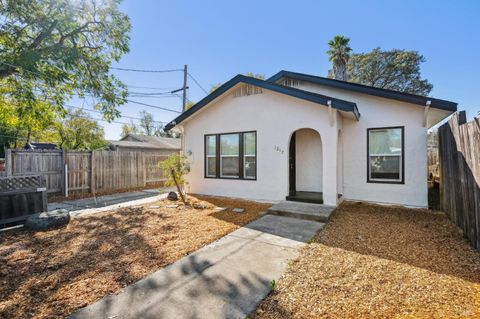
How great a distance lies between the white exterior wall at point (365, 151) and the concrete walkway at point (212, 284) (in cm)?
426

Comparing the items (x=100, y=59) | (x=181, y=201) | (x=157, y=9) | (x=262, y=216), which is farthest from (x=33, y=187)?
(x=157, y=9)

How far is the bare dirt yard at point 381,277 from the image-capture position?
2.53 metres

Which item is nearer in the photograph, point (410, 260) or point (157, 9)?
point (410, 260)

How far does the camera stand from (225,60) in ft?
53.7

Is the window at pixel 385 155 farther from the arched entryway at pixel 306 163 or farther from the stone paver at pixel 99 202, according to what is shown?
the stone paver at pixel 99 202

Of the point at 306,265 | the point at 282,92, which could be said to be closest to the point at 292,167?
the point at 282,92

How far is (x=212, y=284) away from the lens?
3121mm

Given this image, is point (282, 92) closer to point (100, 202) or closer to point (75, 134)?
point (100, 202)

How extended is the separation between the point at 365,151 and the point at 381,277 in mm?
5582

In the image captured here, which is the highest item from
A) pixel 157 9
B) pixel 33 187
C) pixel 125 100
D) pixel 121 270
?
pixel 157 9

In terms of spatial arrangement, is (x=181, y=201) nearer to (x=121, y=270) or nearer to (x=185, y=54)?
(x=121, y=270)

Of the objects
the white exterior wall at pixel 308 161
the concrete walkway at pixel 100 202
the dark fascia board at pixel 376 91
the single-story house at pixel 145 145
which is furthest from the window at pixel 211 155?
the single-story house at pixel 145 145

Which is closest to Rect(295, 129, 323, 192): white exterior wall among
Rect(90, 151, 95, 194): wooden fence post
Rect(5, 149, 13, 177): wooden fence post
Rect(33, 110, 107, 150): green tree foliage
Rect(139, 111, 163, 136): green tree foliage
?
Result: Rect(90, 151, 95, 194): wooden fence post

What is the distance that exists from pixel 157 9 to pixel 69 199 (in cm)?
920
